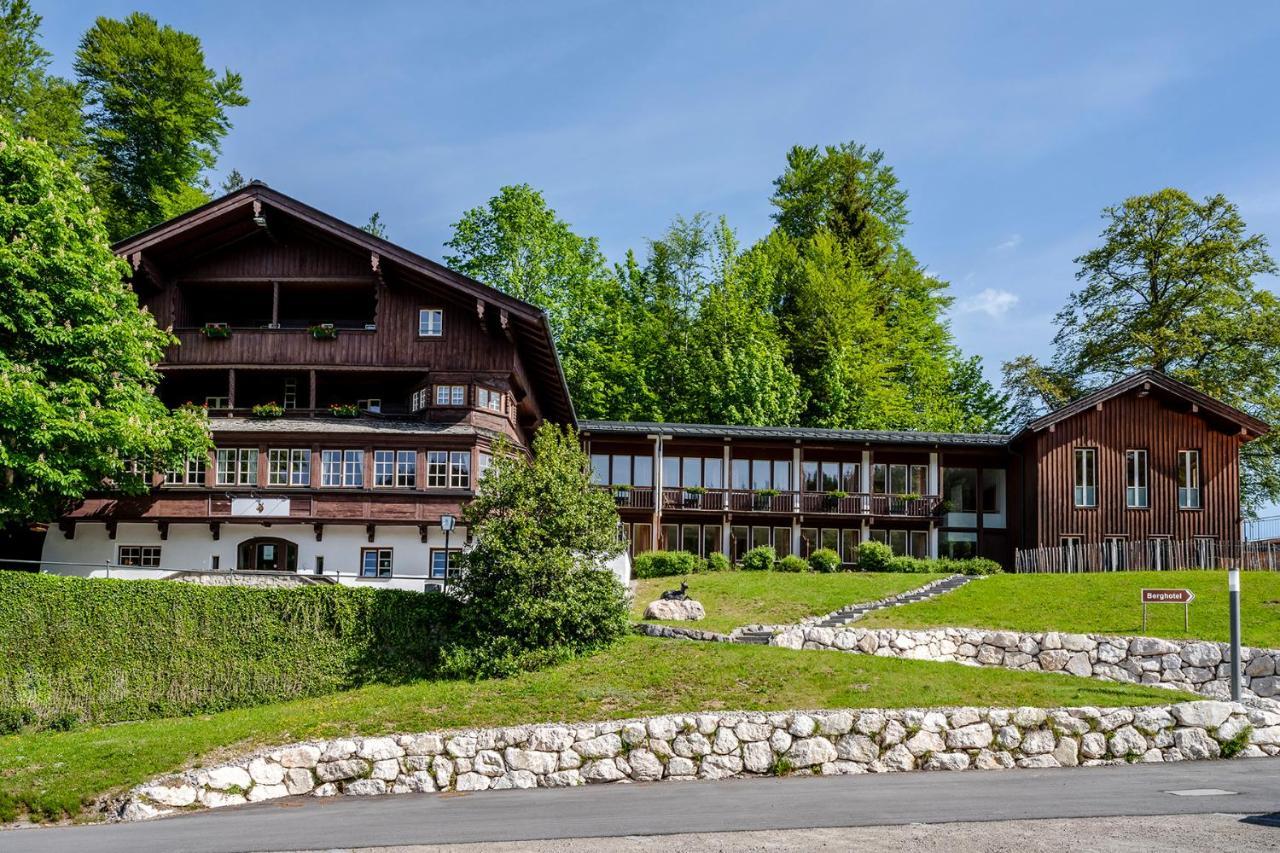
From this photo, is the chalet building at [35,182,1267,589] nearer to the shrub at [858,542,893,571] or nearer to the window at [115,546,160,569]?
the window at [115,546,160,569]

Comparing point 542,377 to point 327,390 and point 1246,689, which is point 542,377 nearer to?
point 327,390

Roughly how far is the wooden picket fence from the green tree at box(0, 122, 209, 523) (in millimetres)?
27617

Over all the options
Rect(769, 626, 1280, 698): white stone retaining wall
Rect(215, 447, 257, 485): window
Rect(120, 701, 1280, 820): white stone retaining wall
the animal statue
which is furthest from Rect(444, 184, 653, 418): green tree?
Rect(120, 701, 1280, 820): white stone retaining wall

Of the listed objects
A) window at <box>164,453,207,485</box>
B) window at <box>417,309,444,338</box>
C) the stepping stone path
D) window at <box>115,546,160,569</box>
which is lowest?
the stepping stone path

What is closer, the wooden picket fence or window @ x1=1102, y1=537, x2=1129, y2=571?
the wooden picket fence

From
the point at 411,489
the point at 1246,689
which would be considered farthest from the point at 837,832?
the point at 411,489

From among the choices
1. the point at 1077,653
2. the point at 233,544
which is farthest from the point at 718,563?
the point at 233,544

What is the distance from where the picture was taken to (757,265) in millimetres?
54812

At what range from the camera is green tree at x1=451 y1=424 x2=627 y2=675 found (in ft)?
71.8

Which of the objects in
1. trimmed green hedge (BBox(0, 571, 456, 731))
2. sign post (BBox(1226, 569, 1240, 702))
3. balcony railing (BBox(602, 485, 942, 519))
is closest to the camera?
sign post (BBox(1226, 569, 1240, 702))

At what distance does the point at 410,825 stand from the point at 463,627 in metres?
8.00

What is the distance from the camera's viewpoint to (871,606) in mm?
28609

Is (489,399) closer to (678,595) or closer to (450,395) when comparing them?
(450,395)

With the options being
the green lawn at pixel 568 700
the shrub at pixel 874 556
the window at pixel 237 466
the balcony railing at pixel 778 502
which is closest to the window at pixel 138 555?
the window at pixel 237 466
